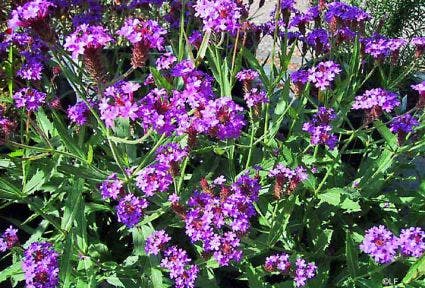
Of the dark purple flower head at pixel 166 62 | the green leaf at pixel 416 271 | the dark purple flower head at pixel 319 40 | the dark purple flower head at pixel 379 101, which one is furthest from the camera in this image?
the dark purple flower head at pixel 319 40

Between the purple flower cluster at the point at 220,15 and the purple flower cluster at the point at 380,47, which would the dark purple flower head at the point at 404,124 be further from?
the purple flower cluster at the point at 220,15

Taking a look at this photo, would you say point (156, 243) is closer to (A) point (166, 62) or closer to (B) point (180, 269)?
(B) point (180, 269)

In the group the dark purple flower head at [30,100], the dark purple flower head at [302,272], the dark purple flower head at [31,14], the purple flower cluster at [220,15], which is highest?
the dark purple flower head at [31,14]

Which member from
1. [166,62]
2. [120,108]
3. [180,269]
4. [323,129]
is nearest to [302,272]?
[180,269]

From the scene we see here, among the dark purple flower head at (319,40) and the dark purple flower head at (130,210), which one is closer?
the dark purple flower head at (130,210)

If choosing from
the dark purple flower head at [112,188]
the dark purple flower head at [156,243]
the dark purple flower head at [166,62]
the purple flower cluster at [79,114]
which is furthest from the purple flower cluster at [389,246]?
the purple flower cluster at [79,114]

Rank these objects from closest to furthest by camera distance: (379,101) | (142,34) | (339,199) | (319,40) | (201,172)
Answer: (142,34)
(379,101)
(339,199)
(201,172)
(319,40)

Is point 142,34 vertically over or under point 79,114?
over

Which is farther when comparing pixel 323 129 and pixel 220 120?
pixel 323 129
